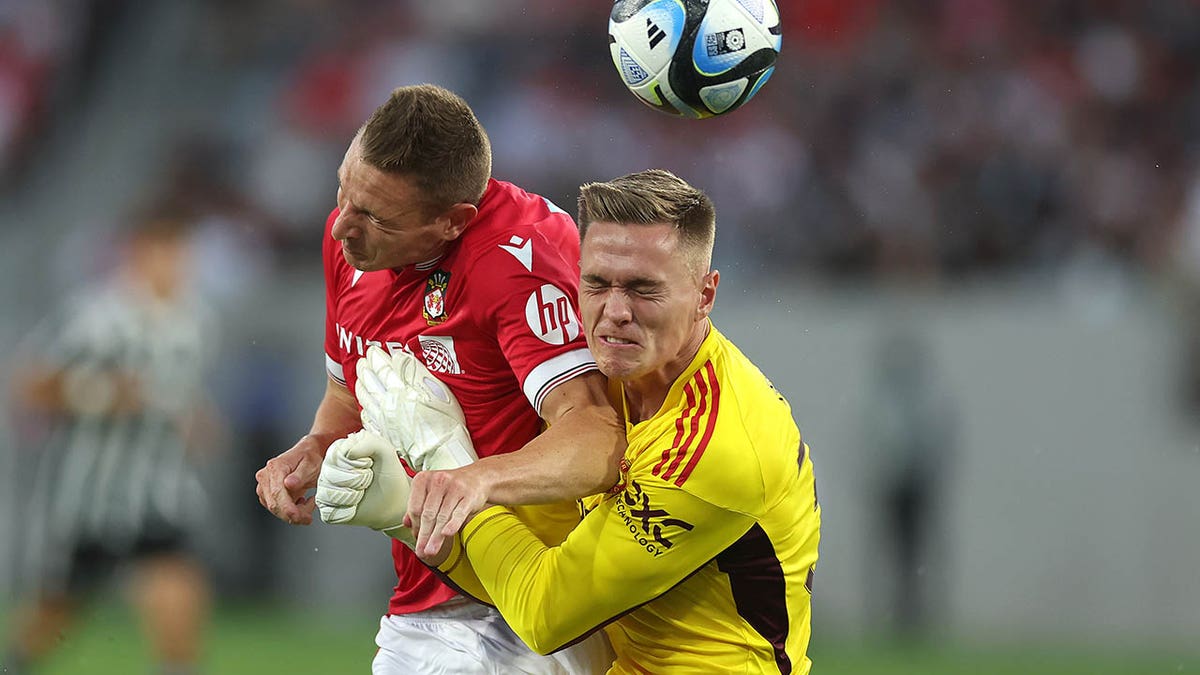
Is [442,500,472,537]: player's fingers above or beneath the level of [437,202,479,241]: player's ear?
beneath

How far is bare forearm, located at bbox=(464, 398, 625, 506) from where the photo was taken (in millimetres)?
3777

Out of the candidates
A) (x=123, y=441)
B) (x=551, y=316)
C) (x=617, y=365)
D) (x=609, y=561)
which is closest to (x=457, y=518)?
(x=609, y=561)

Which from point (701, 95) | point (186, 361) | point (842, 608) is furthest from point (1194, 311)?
point (701, 95)

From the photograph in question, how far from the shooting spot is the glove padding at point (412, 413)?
4.03m

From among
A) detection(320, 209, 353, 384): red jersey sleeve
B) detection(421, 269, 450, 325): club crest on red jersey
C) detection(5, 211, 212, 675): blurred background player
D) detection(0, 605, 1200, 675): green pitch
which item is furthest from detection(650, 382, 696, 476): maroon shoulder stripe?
detection(0, 605, 1200, 675): green pitch

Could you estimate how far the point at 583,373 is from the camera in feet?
13.3

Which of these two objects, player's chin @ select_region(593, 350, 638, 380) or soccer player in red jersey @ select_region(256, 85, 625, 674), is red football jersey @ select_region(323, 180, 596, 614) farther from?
player's chin @ select_region(593, 350, 638, 380)

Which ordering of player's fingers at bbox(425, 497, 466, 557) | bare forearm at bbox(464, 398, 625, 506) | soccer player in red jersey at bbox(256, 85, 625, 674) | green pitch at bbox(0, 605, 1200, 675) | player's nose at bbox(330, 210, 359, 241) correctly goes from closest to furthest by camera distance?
1. player's fingers at bbox(425, 497, 466, 557)
2. bare forearm at bbox(464, 398, 625, 506)
3. soccer player in red jersey at bbox(256, 85, 625, 674)
4. player's nose at bbox(330, 210, 359, 241)
5. green pitch at bbox(0, 605, 1200, 675)

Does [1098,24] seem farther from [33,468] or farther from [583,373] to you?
[583,373]

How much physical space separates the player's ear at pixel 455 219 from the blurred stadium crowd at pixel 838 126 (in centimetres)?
585

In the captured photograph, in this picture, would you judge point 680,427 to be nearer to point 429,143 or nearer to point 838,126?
point 429,143

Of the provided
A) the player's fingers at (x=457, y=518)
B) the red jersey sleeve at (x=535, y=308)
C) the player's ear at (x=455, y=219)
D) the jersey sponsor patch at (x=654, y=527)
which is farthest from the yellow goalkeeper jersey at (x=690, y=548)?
the player's ear at (x=455, y=219)

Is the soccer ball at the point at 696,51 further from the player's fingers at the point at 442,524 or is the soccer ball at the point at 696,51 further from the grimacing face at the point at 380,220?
the player's fingers at the point at 442,524

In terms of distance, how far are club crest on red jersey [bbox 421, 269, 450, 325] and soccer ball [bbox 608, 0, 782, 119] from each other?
831 millimetres
